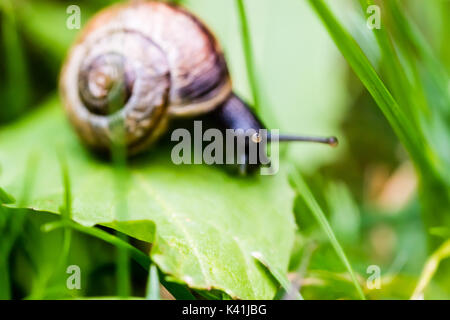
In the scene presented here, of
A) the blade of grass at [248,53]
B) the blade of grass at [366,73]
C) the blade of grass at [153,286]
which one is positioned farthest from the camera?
the blade of grass at [248,53]

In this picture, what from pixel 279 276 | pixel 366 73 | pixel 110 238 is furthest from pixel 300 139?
pixel 110 238

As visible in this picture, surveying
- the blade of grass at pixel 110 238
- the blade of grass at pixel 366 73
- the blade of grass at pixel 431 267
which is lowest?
the blade of grass at pixel 431 267

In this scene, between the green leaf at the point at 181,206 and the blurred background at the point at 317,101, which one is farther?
the blurred background at the point at 317,101

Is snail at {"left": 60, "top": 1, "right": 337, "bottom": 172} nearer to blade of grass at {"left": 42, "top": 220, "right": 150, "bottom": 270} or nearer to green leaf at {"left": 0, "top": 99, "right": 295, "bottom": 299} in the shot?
green leaf at {"left": 0, "top": 99, "right": 295, "bottom": 299}

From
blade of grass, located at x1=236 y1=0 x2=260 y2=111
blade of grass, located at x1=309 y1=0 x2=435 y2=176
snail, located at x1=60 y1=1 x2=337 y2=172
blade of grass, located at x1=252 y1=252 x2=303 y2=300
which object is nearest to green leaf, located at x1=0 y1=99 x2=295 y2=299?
blade of grass, located at x1=252 y1=252 x2=303 y2=300

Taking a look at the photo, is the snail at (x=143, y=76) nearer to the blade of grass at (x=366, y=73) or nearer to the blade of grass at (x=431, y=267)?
the blade of grass at (x=366, y=73)

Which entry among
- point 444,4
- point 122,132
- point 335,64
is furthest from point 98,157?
point 444,4

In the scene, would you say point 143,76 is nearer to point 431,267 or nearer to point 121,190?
point 121,190

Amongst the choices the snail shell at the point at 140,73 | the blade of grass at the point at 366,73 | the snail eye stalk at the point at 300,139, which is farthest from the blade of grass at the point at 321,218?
the snail shell at the point at 140,73
